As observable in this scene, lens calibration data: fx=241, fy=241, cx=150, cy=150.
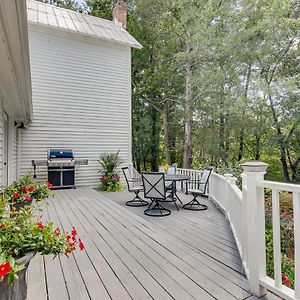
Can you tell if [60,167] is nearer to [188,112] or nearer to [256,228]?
[188,112]

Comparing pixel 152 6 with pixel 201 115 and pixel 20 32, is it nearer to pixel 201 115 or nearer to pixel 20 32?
pixel 201 115

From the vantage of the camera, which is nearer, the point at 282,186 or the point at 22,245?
the point at 22,245

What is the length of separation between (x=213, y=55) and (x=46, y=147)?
7.84 meters

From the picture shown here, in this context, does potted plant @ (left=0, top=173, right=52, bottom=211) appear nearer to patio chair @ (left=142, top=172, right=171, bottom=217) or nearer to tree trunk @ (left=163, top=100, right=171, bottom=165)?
patio chair @ (left=142, top=172, right=171, bottom=217)

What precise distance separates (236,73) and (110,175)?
751 cm

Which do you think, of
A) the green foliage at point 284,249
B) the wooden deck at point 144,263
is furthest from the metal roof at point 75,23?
the green foliage at point 284,249

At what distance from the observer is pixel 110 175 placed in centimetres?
859

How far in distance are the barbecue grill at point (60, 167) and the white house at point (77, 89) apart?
406 millimetres

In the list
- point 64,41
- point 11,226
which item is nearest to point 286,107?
point 64,41

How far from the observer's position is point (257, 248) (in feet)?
6.80

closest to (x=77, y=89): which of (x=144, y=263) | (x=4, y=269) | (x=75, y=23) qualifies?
(x=75, y=23)

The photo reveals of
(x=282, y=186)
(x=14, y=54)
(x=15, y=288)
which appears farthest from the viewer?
(x=14, y=54)

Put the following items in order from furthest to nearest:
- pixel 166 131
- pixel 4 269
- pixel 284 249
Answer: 1. pixel 166 131
2. pixel 284 249
3. pixel 4 269

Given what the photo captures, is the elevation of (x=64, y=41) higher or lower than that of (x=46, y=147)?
higher
